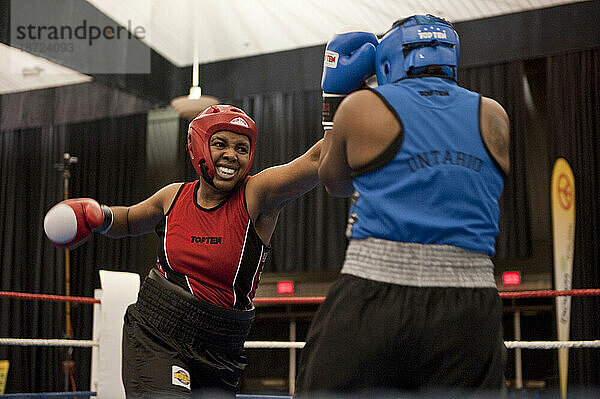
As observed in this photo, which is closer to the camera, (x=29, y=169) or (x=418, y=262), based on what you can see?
(x=418, y=262)

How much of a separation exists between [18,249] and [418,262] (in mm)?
6950

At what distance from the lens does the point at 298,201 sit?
6.27 m

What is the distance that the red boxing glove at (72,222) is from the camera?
1.86 meters

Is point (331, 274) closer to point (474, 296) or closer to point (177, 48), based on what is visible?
point (177, 48)

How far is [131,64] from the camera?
6066mm

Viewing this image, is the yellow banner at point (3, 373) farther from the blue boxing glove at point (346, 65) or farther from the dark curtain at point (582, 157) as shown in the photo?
the blue boxing glove at point (346, 65)

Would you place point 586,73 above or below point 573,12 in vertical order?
below

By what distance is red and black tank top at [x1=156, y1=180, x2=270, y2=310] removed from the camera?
1723mm

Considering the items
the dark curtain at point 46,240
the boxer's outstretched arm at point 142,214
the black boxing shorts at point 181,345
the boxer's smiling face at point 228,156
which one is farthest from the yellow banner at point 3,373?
the boxer's smiling face at point 228,156

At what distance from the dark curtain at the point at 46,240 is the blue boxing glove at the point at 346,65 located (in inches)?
229

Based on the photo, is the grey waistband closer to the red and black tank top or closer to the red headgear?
the red and black tank top

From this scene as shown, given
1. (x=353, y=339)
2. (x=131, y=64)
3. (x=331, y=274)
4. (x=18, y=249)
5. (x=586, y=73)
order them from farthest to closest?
(x=18, y=249), (x=331, y=274), (x=131, y=64), (x=586, y=73), (x=353, y=339)

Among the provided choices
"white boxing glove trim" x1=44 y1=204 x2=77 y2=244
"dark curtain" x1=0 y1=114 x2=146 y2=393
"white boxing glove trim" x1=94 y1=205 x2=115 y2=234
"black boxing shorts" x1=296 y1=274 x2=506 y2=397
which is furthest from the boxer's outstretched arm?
"dark curtain" x1=0 y1=114 x2=146 y2=393

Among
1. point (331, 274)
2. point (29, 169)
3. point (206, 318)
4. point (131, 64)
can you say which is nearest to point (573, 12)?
point (331, 274)
